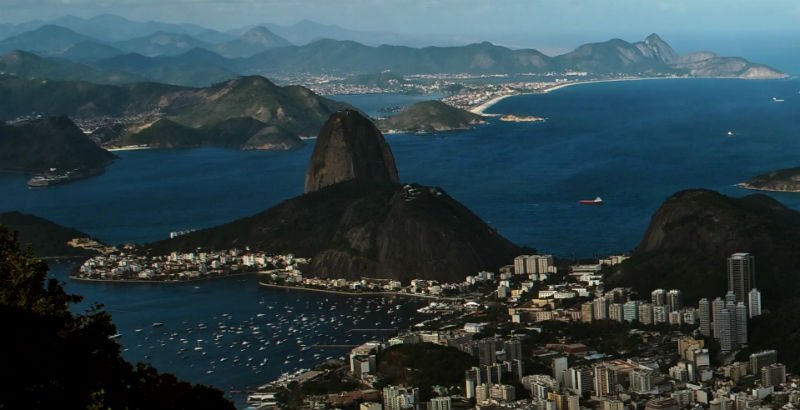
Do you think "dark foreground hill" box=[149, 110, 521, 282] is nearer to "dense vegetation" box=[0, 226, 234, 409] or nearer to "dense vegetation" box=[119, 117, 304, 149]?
"dense vegetation" box=[0, 226, 234, 409]

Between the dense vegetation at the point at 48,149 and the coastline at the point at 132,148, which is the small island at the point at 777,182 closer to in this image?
the dense vegetation at the point at 48,149

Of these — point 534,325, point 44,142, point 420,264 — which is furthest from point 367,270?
point 44,142

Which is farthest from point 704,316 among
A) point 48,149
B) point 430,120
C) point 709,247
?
point 430,120

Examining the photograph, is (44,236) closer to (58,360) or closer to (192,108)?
(58,360)

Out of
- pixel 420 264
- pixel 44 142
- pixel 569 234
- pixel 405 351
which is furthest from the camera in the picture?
pixel 44 142

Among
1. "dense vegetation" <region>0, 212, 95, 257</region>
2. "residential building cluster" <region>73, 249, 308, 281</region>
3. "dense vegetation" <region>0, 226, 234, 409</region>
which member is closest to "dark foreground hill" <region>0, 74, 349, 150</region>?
"dense vegetation" <region>0, 212, 95, 257</region>

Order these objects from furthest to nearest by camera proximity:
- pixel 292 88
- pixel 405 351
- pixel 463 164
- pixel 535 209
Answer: pixel 292 88 < pixel 463 164 < pixel 535 209 < pixel 405 351

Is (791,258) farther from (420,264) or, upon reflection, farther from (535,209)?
(535,209)

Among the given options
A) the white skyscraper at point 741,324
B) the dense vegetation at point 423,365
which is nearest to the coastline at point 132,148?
the dense vegetation at point 423,365
